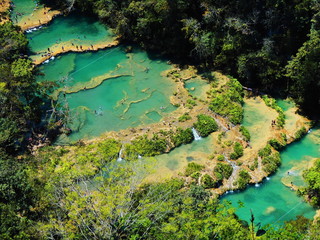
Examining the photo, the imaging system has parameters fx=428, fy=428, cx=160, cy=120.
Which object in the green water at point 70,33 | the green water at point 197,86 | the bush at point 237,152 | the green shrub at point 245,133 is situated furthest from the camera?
the green water at point 70,33

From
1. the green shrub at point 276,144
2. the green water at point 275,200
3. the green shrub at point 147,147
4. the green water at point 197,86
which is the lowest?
the green water at point 275,200

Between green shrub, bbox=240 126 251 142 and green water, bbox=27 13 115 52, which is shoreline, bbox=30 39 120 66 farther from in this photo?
green shrub, bbox=240 126 251 142

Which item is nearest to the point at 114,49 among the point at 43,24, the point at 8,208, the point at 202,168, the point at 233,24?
the point at 43,24

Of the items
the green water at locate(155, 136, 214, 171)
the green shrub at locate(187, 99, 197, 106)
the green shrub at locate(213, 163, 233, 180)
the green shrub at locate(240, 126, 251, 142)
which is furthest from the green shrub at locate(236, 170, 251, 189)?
the green shrub at locate(187, 99, 197, 106)

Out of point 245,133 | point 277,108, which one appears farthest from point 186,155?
point 277,108

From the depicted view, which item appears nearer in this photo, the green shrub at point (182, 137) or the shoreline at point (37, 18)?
the green shrub at point (182, 137)

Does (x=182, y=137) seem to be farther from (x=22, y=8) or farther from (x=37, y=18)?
(x=22, y=8)

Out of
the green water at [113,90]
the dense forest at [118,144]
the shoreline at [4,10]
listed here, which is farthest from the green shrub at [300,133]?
the shoreline at [4,10]

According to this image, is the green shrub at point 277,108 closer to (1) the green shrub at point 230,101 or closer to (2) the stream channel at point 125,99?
(2) the stream channel at point 125,99
